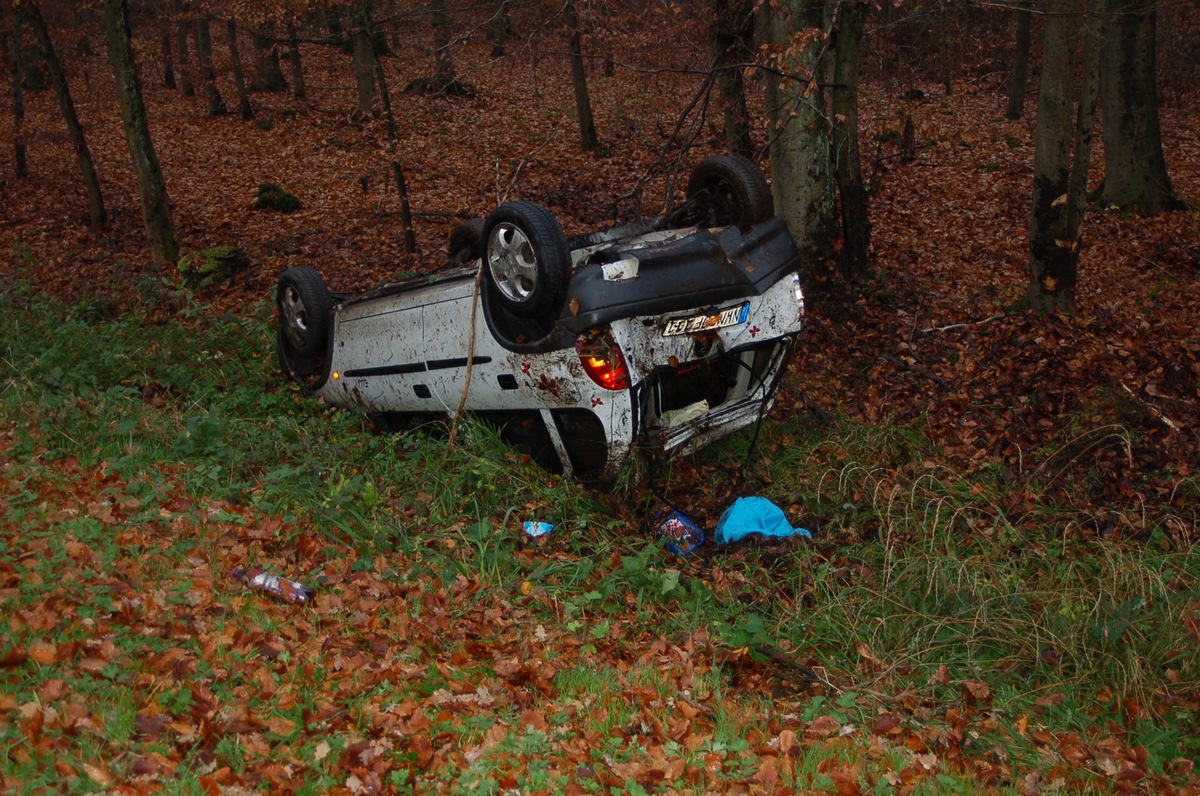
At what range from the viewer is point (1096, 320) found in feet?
29.1

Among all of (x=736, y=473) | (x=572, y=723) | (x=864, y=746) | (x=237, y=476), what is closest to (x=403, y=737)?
(x=572, y=723)

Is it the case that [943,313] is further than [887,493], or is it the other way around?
[943,313]

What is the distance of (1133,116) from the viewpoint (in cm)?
1366

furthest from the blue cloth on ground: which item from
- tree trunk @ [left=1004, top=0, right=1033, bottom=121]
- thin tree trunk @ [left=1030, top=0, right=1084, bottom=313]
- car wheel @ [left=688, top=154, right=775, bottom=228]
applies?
tree trunk @ [left=1004, top=0, right=1033, bottom=121]

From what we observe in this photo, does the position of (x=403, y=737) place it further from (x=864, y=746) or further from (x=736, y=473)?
(x=736, y=473)

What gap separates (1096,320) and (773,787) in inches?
274

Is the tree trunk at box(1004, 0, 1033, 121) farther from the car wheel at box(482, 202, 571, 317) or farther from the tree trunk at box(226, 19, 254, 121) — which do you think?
the car wheel at box(482, 202, 571, 317)

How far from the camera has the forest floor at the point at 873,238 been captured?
7.20m

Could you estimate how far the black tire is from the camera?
8.24 meters

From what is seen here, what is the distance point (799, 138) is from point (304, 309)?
16.7 ft

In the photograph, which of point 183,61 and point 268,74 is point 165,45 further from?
point 268,74

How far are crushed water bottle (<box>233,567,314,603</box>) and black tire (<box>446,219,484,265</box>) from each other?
3.92 meters

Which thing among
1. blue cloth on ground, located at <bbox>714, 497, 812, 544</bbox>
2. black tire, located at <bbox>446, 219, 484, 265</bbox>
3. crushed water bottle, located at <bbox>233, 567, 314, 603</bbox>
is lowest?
blue cloth on ground, located at <bbox>714, 497, 812, 544</bbox>

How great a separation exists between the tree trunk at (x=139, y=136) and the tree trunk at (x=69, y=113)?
2.56m
